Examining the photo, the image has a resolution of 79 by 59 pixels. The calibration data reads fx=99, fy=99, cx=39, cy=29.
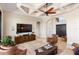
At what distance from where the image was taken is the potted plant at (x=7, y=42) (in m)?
1.75

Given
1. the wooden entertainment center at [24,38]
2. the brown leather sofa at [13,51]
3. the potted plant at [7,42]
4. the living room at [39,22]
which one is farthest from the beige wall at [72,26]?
the potted plant at [7,42]

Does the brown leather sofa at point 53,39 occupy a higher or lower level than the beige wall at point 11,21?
lower

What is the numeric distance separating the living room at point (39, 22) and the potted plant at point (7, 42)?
56mm

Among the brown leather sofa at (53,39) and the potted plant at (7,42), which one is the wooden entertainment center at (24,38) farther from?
the brown leather sofa at (53,39)

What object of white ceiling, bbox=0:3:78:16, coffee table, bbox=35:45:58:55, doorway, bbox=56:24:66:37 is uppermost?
white ceiling, bbox=0:3:78:16

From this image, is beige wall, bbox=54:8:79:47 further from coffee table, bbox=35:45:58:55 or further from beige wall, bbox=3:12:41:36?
beige wall, bbox=3:12:41:36

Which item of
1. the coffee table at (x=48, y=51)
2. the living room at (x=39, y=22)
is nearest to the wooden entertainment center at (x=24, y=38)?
the living room at (x=39, y=22)

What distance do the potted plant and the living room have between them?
56 mm

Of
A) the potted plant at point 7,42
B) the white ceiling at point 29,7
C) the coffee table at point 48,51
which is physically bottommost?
the coffee table at point 48,51

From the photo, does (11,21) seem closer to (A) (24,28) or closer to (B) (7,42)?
(A) (24,28)

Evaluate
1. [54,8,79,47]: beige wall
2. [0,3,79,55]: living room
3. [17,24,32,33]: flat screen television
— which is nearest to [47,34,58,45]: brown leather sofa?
[0,3,79,55]: living room

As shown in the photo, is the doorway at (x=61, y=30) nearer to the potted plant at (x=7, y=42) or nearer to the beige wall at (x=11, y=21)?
the beige wall at (x=11, y=21)

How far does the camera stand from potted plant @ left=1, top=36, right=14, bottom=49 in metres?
1.75

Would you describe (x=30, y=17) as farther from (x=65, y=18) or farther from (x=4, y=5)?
(x=65, y=18)
